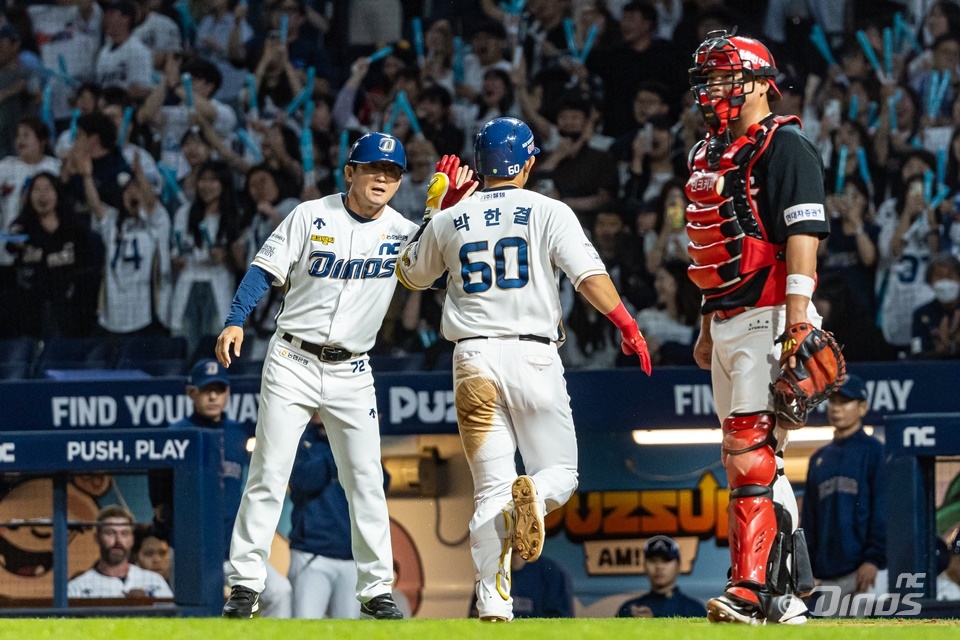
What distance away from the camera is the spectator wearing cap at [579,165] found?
10.2 metres

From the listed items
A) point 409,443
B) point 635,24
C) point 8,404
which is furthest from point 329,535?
point 635,24

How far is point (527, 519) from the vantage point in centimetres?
477

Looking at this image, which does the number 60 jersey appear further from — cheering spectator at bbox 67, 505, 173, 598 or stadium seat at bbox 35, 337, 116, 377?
stadium seat at bbox 35, 337, 116, 377

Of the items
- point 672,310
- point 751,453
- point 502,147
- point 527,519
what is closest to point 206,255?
point 672,310

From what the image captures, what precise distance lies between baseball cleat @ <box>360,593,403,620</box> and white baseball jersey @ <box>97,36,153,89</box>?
710 cm

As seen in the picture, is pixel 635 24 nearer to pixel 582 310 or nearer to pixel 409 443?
pixel 582 310

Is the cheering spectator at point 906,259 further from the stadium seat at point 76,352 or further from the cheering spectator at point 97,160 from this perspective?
the cheering spectator at point 97,160

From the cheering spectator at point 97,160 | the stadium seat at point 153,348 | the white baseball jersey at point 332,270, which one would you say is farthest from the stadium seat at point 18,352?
the white baseball jersey at point 332,270

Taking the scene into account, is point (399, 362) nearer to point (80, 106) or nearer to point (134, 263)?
point (134, 263)

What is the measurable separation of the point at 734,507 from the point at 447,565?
3900 mm

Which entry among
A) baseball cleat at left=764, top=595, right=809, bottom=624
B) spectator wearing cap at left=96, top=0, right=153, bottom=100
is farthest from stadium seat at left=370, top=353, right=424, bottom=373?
baseball cleat at left=764, top=595, right=809, bottom=624

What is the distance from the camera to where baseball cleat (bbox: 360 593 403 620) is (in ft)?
18.1

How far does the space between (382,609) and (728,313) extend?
179 cm

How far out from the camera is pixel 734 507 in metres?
4.68
